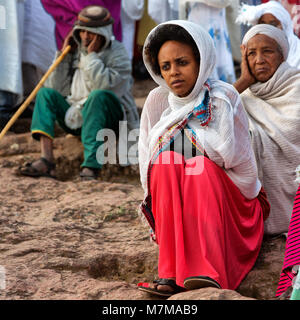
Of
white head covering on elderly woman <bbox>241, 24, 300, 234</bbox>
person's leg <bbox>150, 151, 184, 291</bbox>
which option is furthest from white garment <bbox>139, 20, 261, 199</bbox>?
white head covering on elderly woman <bbox>241, 24, 300, 234</bbox>

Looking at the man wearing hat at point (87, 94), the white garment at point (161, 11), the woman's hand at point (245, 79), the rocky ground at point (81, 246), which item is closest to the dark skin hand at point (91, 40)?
the man wearing hat at point (87, 94)

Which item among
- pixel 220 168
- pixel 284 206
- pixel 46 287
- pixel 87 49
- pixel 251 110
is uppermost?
pixel 87 49

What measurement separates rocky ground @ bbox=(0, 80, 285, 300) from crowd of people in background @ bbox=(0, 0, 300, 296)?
0.50 ft

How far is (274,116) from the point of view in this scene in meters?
3.57

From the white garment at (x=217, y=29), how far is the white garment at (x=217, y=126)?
309 cm

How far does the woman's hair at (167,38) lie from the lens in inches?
118

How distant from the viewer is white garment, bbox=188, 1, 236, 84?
6.15 m

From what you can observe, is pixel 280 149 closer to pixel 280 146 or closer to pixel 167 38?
pixel 280 146

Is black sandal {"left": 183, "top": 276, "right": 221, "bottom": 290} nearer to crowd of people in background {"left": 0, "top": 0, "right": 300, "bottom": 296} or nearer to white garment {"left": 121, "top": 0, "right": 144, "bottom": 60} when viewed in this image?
crowd of people in background {"left": 0, "top": 0, "right": 300, "bottom": 296}
